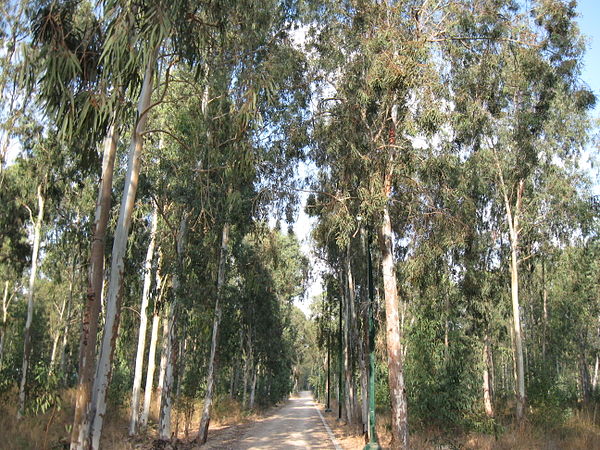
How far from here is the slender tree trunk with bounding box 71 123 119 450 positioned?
311 inches

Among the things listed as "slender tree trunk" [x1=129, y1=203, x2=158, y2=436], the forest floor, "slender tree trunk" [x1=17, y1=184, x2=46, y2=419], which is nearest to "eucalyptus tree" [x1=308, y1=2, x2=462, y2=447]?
the forest floor

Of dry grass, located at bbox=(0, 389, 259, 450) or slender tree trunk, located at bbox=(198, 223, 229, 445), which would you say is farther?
slender tree trunk, located at bbox=(198, 223, 229, 445)

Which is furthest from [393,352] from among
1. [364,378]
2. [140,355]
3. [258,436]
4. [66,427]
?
[258,436]

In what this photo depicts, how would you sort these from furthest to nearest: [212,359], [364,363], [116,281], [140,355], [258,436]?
1. [364,363]
2. [258,436]
3. [140,355]
4. [212,359]
5. [116,281]

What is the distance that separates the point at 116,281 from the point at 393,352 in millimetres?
7292

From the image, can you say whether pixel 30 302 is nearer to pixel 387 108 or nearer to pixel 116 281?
pixel 116 281

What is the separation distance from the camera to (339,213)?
13.2 metres

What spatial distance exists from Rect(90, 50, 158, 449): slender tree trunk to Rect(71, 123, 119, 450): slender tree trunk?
0.16 metres

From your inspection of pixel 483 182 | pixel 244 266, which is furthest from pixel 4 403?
pixel 483 182

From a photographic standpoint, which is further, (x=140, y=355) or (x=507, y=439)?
(x=140, y=355)

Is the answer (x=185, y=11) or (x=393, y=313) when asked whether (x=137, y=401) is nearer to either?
(x=393, y=313)

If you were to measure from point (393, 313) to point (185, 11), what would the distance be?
8813mm

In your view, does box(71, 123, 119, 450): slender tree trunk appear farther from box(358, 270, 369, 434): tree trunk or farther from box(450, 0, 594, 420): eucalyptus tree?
box(358, 270, 369, 434): tree trunk

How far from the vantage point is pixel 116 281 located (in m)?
8.55
